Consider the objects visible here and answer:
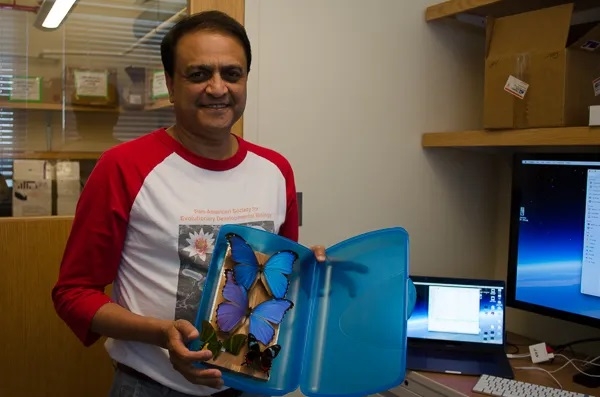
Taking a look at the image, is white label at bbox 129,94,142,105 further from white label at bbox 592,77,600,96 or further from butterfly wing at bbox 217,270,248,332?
white label at bbox 592,77,600,96

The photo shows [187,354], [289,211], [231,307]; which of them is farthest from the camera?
[289,211]

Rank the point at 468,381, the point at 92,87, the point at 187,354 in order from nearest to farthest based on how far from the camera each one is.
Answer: the point at 187,354, the point at 468,381, the point at 92,87

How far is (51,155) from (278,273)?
94 cm

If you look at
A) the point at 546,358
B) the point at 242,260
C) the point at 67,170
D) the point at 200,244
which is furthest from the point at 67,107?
the point at 546,358

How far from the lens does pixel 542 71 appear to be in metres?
1.58

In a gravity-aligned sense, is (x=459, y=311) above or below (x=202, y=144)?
below

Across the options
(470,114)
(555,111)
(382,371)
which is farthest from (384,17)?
(382,371)

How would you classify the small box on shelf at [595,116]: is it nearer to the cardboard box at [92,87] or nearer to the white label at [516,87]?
the white label at [516,87]

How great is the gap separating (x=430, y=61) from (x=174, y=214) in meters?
1.21

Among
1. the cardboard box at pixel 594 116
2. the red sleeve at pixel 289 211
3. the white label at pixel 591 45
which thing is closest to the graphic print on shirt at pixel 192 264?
the red sleeve at pixel 289 211

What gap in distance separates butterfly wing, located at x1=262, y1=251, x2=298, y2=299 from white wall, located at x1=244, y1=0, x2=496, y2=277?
2.29 ft

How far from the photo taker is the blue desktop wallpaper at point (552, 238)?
1.60m

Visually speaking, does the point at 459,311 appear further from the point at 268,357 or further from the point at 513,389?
the point at 268,357

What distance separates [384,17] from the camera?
1886 mm
